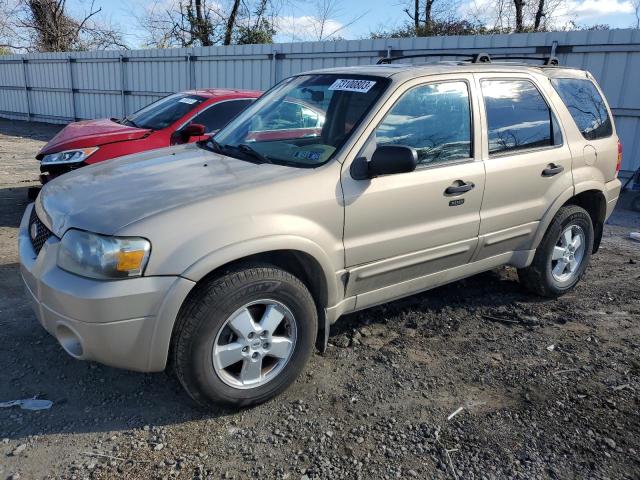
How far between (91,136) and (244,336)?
462 centimetres

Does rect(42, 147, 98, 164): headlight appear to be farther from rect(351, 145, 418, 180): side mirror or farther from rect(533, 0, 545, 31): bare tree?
rect(533, 0, 545, 31): bare tree

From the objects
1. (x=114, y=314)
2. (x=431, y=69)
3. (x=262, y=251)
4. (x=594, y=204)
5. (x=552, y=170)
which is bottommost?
(x=114, y=314)

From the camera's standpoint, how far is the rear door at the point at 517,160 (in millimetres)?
3908

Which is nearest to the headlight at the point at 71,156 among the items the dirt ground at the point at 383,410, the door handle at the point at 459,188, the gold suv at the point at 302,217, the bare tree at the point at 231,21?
the dirt ground at the point at 383,410

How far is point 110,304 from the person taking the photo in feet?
8.34

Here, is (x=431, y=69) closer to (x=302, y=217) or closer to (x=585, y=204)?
(x=302, y=217)

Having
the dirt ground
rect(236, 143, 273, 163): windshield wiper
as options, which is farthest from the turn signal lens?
rect(236, 143, 273, 163): windshield wiper

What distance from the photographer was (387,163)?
10.1ft

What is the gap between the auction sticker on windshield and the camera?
3555mm

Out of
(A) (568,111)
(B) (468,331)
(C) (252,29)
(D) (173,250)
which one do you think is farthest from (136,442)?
(C) (252,29)

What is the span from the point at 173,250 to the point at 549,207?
3065 mm

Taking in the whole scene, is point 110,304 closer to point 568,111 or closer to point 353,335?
point 353,335

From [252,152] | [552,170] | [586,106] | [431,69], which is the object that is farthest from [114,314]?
[586,106]

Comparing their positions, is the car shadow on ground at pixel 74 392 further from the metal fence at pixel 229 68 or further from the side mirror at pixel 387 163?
the metal fence at pixel 229 68
